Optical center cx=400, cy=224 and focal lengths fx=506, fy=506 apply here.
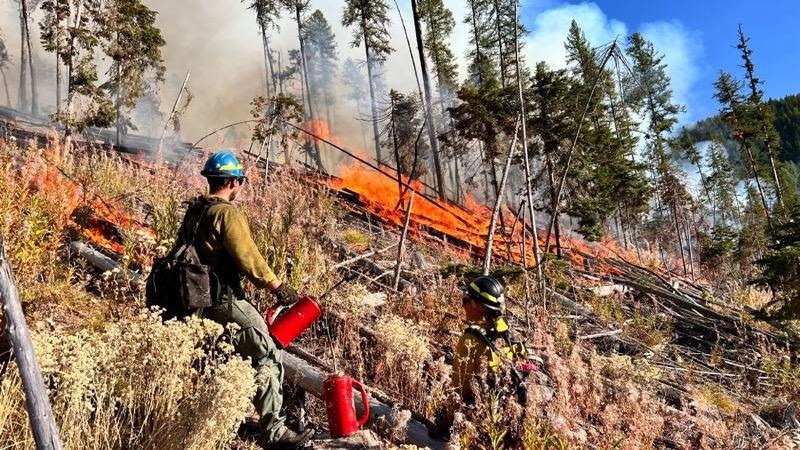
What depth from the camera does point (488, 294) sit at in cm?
375

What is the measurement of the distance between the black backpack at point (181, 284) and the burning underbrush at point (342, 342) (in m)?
0.26

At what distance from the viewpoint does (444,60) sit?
3591 centimetres

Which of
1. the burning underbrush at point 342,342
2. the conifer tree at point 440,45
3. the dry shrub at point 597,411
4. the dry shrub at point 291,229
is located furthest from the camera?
the conifer tree at point 440,45

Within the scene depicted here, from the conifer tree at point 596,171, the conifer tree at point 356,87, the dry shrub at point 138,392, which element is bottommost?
the dry shrub at point 138,392

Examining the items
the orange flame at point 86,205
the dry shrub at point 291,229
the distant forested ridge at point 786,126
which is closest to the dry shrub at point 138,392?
the dry shrub at point 291,229

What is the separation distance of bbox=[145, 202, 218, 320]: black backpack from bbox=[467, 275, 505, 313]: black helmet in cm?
186

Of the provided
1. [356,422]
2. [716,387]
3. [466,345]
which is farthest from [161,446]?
[716,387]

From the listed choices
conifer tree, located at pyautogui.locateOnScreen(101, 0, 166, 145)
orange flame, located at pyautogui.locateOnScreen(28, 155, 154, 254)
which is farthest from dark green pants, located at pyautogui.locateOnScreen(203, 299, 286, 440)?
conifer tree, located at pyautogui.locateOnScreen(101, 0, 166, 145)

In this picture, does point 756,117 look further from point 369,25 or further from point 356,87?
point 356,87

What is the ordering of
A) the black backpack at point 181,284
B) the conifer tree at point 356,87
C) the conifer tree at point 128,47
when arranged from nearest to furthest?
the black backpack at point 181,284
the conifer tree at point 128,47
the conifer tree at point 356,87

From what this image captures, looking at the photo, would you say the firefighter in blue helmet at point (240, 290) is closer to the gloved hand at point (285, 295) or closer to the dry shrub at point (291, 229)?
the gloved hand at point (285, 295)

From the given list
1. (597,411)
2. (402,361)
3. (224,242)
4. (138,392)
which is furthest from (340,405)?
(597,411)

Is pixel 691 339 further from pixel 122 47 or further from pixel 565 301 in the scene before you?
pixel 122 47

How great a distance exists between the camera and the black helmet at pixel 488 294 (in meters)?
3.74
